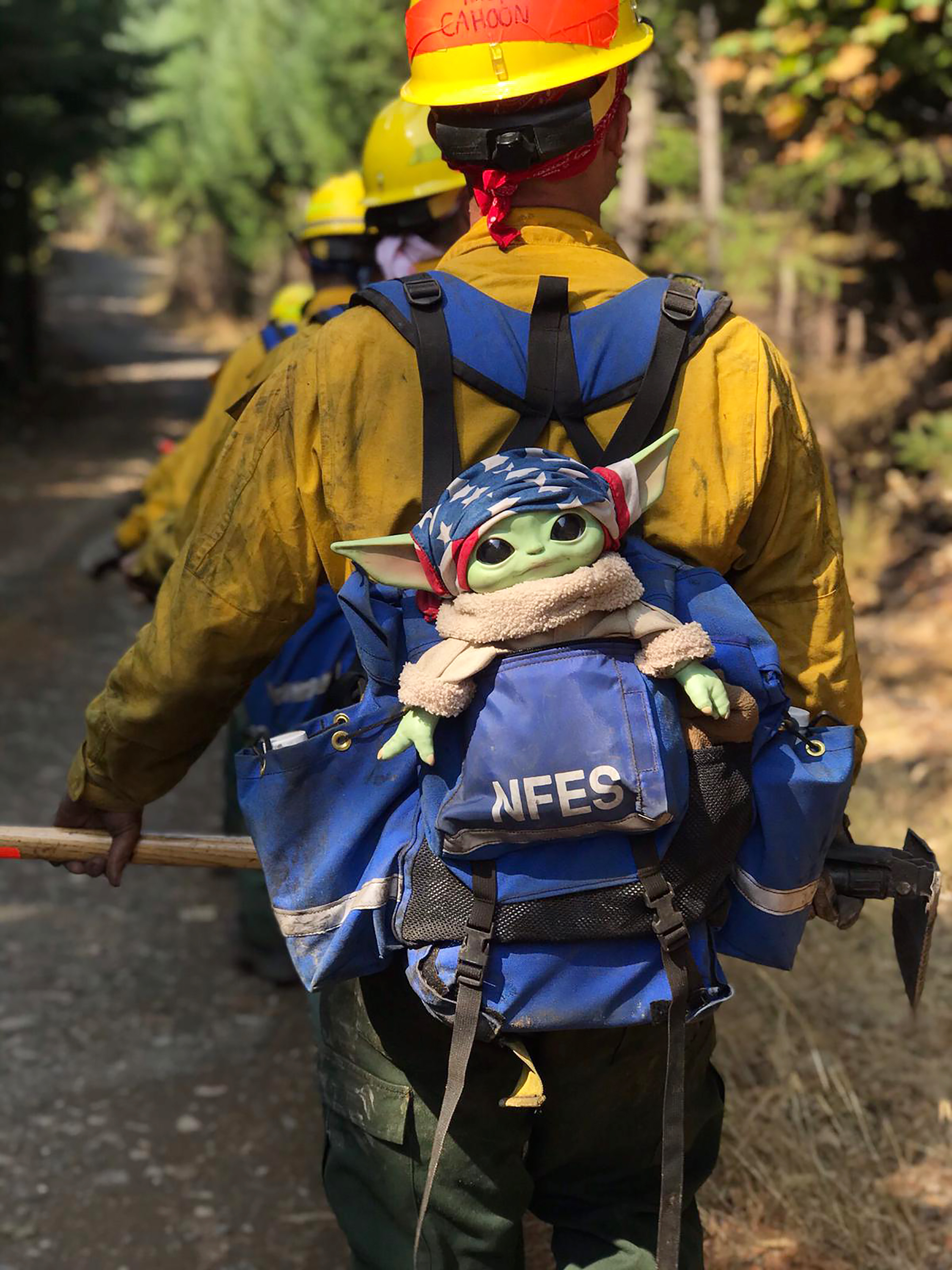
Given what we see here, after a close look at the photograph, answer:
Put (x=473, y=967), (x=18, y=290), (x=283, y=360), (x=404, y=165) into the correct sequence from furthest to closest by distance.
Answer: (x=18, y=290) < (x=404, y=165) < (x=283, y=360) < (x=473, y=967)

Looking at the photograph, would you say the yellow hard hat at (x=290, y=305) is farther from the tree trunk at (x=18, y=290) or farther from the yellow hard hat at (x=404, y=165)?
the tree trunk at (x=18, y=290)

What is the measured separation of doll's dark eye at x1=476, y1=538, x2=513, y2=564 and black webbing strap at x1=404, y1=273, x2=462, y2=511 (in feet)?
0.68

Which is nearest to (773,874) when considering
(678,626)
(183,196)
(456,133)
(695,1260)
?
(678,626)

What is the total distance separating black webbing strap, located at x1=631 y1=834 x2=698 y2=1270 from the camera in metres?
1.87

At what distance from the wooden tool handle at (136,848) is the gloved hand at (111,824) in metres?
0.01

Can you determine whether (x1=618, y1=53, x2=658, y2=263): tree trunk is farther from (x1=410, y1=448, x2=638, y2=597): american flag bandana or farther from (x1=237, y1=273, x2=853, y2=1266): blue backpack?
(x1=410, y1=448, x2=638, y2=597): american flag bandana

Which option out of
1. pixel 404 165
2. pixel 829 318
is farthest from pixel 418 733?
pixel 829 318

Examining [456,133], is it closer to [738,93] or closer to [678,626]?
[678,626]

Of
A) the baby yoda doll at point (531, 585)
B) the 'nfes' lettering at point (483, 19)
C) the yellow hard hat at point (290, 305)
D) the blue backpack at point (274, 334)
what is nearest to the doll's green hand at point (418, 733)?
the baby yoda doll at point (531, 585)

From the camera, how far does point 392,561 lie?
75.2 inches

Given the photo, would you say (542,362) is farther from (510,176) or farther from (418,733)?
(418,733)

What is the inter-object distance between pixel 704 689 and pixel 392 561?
446mm

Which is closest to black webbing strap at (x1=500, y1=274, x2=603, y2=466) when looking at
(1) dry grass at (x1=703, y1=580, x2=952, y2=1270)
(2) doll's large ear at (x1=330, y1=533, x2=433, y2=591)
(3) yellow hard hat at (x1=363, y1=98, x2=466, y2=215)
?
(2) doll's large ear at (x1=330, y1=533, x2=433, y2=591)

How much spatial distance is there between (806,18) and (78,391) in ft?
60.3
